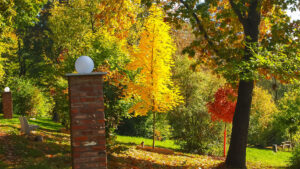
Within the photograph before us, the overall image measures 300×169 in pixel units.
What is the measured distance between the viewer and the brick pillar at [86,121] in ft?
14.4

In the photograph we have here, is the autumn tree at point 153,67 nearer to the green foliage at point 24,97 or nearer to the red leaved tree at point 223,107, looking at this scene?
the red leaved tree at point 223,107

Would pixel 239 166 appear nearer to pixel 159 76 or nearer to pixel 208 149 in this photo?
pixel 159 76

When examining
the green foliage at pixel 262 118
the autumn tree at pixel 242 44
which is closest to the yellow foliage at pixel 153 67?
the autumn tree at pixel 242 44

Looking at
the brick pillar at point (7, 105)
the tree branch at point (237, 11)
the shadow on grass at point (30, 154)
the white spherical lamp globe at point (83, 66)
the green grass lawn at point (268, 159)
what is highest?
the tree branch at point (237, 11)

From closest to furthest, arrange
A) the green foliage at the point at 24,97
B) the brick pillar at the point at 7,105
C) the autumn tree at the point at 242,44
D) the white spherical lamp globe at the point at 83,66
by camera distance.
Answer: the white spherical lamp globe at the point at 83,66, the autumn tree at the point at 242,44, the brick pillar at the point at 7,105, the green foliage at the point at 24,97

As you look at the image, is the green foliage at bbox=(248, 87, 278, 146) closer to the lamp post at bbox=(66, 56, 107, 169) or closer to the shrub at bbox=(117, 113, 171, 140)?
the shrub at bbox=(117, 113, 171, 140)

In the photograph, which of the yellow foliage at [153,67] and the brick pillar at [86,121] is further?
the yellow foliage at [153,67]

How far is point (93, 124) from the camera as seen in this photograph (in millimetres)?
4438

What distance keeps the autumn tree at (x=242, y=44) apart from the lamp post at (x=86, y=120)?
510cm

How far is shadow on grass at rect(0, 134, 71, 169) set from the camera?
284 inches

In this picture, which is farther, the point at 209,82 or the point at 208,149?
the point at 209,82

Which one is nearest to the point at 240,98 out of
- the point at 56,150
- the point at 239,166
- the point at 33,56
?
the point at 239,166

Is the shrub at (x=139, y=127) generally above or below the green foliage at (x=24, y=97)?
below

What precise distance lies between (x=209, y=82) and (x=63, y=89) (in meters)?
14.9
